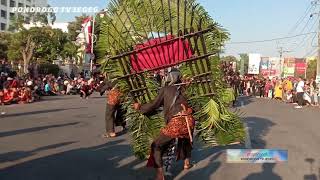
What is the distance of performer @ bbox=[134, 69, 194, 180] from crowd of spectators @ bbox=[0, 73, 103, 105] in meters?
7.91

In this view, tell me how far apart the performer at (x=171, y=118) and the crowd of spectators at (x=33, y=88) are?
7.91 m

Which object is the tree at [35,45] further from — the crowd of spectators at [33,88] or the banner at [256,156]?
the banner at [256,156]

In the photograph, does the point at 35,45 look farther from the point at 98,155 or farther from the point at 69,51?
the point at 98,155

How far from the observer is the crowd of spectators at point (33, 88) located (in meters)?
20.8

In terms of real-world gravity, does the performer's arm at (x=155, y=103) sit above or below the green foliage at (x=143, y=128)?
above

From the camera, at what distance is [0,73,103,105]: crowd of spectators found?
20.8 metres

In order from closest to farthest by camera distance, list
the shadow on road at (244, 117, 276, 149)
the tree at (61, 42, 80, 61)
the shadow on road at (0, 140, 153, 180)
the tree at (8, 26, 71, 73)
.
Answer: the shadow on road at (0, 140, 153, 180) < the shadow on road at (244, 117, 276, 149) < the tree at (8, 26, 71, 73) < the tree at (61, 42, 80, 61)

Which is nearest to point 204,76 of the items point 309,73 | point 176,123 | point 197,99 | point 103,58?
point 197,99

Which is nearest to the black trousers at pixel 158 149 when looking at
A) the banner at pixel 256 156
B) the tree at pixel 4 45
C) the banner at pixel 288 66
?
the banner at pixel 256 156

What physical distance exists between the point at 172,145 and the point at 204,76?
109 cm

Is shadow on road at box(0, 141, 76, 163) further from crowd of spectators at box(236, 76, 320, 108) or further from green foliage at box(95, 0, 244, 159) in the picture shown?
crowd of spectators at box(236, 76, 320, 108)

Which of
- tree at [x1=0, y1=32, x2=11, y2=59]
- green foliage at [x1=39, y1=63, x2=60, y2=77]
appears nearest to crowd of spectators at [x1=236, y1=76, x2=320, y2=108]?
green foliage at [x1=39, y1=63, x2=60, y2=77]

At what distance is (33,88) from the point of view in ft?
80.0

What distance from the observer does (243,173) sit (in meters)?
8.19
